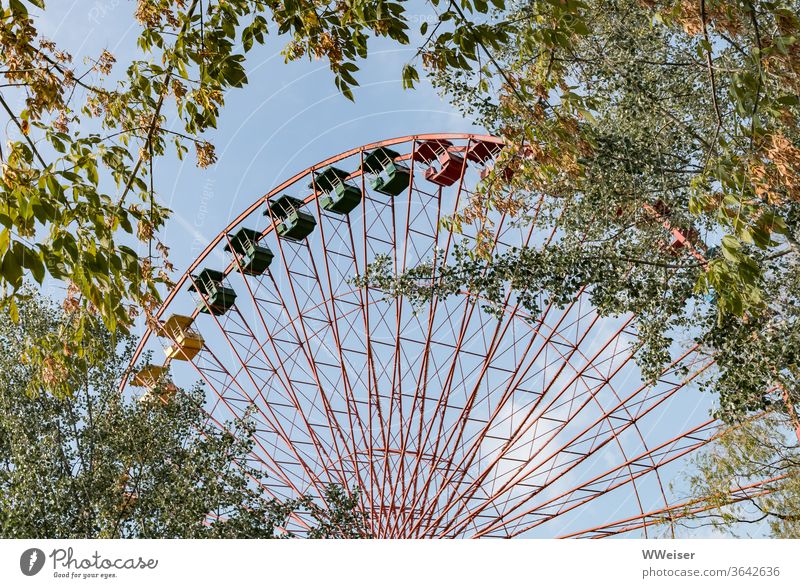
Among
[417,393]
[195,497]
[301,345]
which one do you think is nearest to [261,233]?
[301,345]

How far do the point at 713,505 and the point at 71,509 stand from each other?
9.73 m

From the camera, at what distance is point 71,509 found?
14.1 metres

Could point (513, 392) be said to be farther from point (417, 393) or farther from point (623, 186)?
point (623, 186)

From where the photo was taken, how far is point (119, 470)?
49.1 feet

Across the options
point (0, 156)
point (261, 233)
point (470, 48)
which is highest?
point (261, 233)

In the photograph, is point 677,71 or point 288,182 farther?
point 288,182

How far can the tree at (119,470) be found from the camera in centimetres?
1392
